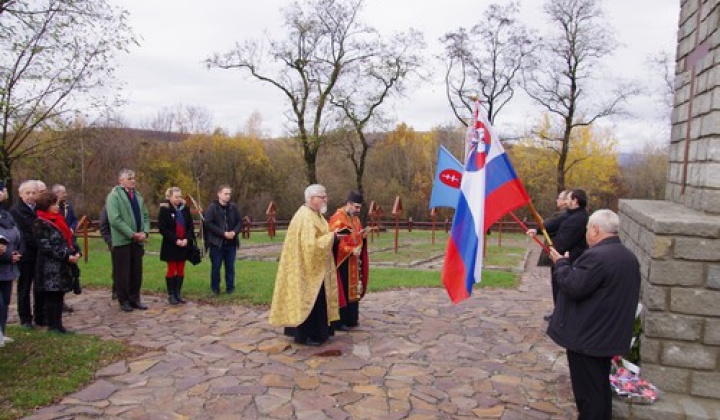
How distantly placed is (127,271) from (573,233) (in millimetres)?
6063

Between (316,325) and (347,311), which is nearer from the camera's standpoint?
(316,325)

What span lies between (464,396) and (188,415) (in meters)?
2.39

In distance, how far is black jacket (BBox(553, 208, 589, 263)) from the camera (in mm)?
6523

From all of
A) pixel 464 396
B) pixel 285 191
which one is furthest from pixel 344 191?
pixel 464 396

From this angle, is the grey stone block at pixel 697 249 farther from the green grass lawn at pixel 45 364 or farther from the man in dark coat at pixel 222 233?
the man in dark coat at pixel 222 233

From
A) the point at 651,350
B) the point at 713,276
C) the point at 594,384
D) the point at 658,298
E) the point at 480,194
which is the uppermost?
the point at 480,194

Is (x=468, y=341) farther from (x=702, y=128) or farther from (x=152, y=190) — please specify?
(x=152, y=190)

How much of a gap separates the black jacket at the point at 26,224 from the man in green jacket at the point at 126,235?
945 mm

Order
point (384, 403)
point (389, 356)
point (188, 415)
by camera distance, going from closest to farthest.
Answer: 1. point (188, 415)
2. point (384, 403)
3. point (389, 356)

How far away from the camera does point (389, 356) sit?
5.87m

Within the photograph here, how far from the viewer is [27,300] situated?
6723 mm

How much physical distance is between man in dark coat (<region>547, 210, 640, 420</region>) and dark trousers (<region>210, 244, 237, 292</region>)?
6.05m

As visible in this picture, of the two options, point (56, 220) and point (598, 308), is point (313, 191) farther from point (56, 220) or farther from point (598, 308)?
point (598, 308)

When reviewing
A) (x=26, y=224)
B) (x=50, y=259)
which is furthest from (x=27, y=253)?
(x=50, y=259)
